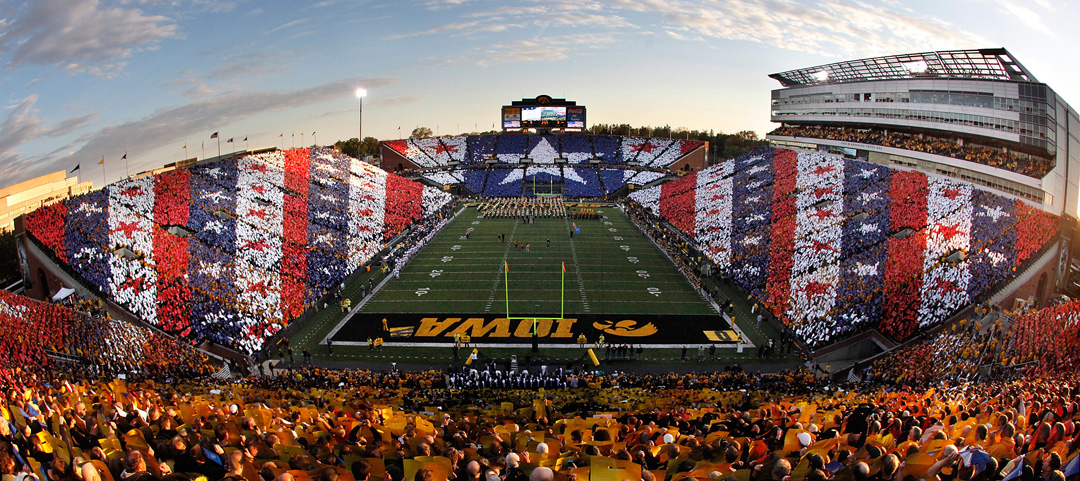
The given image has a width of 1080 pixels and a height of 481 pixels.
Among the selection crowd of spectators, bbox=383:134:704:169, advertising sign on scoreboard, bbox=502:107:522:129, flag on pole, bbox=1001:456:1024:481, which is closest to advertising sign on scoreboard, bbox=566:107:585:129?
crowd of spectators, bbox=383:134:704:169

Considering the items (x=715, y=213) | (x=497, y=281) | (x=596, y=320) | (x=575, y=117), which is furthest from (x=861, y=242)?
(x=575, y=117)

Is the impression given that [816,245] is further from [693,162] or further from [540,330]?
[693,162]

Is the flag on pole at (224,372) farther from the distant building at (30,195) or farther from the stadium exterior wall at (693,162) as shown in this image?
Answer: the stadium exterior wall at (693,162)

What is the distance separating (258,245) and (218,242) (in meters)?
1.70

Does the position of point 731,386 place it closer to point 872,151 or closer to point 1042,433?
point 1042,433

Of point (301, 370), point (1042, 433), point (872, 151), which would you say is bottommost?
point (301, 370)

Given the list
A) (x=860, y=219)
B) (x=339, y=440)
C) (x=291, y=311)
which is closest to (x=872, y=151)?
(x=860, y=219)

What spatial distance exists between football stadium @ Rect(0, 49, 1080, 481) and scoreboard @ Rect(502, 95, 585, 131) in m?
25.1

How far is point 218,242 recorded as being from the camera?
84.5ft

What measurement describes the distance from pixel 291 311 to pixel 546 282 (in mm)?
11154

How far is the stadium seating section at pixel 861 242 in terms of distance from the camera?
59.9 feet

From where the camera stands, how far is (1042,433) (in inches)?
220

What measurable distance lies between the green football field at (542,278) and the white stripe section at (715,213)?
269 cm

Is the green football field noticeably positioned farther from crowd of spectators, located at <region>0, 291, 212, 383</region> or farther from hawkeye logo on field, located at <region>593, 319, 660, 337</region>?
crowd of spectators, located at <region>0, 291, 212, 383</region>
